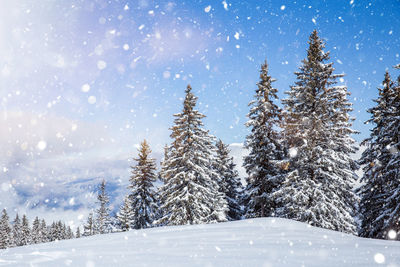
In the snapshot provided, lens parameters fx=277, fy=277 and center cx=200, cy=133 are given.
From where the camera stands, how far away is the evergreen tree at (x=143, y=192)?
90.6 ft

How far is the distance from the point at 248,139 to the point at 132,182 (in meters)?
13.9

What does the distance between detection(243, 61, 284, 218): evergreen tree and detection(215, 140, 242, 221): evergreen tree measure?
8879mm

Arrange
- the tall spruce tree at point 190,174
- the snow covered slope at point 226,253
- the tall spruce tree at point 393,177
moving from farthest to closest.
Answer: the tall spruce tree at point 190,174, the tall spruce tree at point 393,177, the snow covered slope at point 226,253

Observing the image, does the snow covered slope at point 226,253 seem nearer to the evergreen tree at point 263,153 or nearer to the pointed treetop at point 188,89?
the evergreen tree at point 263,153

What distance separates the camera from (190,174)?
22031 mm

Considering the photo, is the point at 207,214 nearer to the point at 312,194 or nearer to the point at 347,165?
the point at 312,194

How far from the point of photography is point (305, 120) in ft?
56.9

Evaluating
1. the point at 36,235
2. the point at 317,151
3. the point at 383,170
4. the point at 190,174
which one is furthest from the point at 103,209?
the point at 383,170

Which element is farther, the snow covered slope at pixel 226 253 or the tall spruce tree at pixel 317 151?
the tall spruce tree at pixel 317 151

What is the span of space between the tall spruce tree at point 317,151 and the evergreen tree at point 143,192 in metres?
14.3

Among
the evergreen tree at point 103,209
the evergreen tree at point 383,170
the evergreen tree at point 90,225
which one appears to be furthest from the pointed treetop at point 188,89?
the evergreen tree at point 90,225

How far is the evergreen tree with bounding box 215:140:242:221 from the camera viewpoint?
30.5 m

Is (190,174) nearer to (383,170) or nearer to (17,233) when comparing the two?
(383,170)

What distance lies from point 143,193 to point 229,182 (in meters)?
9.79
